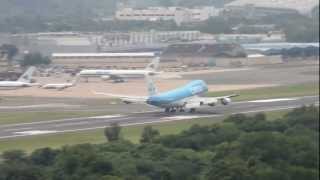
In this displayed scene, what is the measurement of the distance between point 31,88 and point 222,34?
33.4m

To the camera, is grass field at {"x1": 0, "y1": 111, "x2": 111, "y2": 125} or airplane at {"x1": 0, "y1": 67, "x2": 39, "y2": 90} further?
airplane at {"x1": 0, "y1": 67, "x2": 39, "y2": 90}

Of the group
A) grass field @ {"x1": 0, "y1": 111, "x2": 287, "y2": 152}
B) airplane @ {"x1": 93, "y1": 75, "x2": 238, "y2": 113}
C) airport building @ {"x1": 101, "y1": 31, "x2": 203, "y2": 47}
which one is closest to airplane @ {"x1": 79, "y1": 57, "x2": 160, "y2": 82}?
airplane @ {"x1": 93, "y1": 75, "x2": 238, "y2": 113}

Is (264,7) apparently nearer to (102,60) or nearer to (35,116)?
(102,60)

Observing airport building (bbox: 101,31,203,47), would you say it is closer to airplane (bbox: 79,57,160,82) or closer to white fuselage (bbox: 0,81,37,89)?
airplane (bbox: 79,57,160,82)

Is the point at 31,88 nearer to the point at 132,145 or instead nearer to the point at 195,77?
the point at 195,77

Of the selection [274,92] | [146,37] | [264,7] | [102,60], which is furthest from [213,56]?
[264,7]

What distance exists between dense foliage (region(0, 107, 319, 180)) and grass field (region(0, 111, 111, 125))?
8.42m

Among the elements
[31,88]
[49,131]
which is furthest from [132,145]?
[31,88]

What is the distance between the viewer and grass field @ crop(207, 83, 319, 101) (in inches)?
1596

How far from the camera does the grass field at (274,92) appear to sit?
40531 millimetres

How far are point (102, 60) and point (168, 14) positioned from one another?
2490 cm

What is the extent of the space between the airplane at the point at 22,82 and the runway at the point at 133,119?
21.9ft

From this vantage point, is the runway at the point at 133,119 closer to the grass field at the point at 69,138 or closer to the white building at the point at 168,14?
the grass field at the point at 69,138

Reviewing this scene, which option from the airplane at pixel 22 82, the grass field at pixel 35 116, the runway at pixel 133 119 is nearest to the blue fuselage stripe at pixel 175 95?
the runway at pixel 133 119
